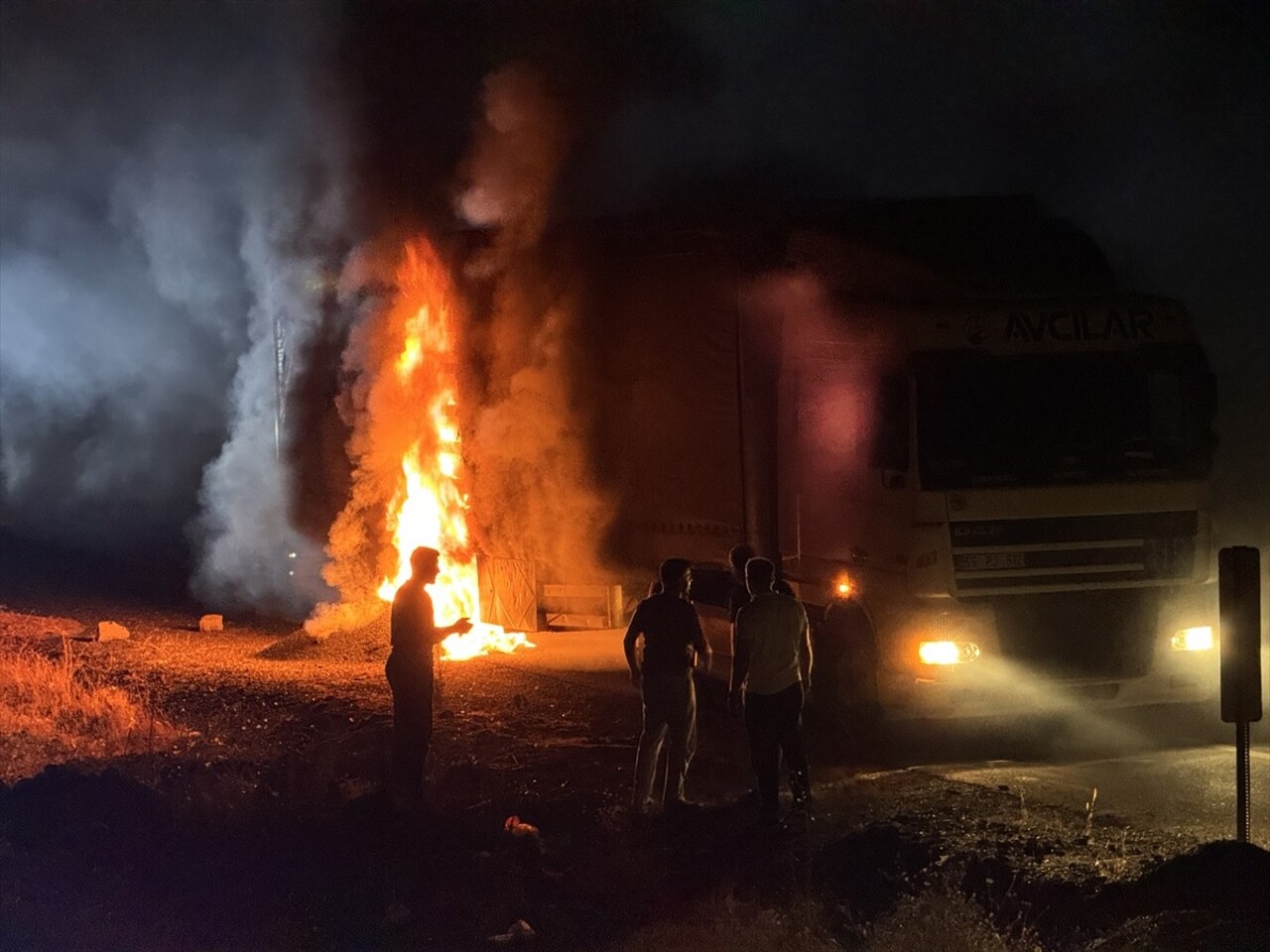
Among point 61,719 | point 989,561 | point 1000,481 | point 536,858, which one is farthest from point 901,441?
point 61,719

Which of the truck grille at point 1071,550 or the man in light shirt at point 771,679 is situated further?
the truck grille at point 1071,550

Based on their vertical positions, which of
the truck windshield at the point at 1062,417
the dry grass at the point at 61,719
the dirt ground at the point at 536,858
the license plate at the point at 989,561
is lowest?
the dirt ground at the point at 536,858

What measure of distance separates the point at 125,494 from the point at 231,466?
13672mm

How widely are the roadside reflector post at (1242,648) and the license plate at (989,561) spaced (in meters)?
3.07

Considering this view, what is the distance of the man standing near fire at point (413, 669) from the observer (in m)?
8.29

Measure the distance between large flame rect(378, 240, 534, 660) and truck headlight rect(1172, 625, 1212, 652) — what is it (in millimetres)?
7146

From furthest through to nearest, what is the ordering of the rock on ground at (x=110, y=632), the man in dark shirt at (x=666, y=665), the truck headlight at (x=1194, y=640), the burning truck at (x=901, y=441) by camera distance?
the rock on ground at (x=110, y=632)
the truck headlight at (x=1194, y=640)
the burning truck at (x=901, y=441)
the man in dark shirt at (x=666, y=665)

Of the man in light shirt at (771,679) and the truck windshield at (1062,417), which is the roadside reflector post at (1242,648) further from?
the truck windshield at (1062,417)

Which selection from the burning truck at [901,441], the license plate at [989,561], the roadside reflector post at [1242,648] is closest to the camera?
the roadside reflector post at [1242,648]

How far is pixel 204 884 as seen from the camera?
731 centimetres

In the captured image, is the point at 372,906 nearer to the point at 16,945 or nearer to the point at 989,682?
the point at 16,945

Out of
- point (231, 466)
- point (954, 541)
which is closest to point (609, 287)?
point (954, 541)

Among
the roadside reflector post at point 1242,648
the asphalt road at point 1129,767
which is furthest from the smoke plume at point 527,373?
the roadside reflector post at point 1242,648

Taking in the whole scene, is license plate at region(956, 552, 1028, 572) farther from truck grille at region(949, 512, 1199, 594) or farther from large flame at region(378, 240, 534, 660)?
large flame at region(378, 240, 534, 660)
